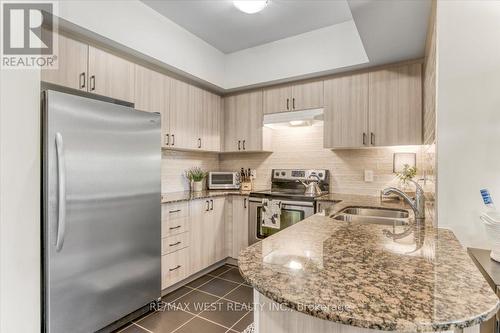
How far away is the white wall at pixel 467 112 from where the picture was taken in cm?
130

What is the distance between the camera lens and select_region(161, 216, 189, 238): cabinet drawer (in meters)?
2.43

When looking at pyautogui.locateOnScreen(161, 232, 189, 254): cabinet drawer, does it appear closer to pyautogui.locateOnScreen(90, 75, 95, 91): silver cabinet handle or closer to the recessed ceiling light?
pyautogui.locateOnScreen(90, 75, 95, 91): silver cabinet handle

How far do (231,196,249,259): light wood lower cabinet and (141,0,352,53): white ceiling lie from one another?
1.91m

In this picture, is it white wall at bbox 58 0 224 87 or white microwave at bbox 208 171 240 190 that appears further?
white microwave at bbox 208 171 240 190

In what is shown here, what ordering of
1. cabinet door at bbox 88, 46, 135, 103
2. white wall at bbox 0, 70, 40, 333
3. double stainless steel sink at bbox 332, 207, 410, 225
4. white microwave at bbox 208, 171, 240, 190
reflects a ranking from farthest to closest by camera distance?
white microwave at bbox 208, 171, 240, 190 < cabinet door at bbox 88, 46, 135, 103 < double stainless steel sink at bbox 332, 207, 410, 225 < white wall at bbox 0, 70, 40, 333

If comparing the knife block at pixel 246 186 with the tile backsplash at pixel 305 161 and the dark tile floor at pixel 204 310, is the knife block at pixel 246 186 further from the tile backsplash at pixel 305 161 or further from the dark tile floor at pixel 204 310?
the dark tile floor at pixel 204 310

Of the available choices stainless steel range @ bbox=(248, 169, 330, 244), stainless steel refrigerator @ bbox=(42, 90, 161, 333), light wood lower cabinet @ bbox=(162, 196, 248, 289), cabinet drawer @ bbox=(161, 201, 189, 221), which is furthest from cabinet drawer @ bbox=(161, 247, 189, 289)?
stainless steel range @ bbox=(248, 169, 330, 244)

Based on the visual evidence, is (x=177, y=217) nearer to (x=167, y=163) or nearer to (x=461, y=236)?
(x=167, y=163)

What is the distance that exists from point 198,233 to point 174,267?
443 mm

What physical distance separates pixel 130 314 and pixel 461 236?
2.29 metres

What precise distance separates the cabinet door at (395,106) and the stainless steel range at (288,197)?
79 cm

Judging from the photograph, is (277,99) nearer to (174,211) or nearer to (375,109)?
(375,109)

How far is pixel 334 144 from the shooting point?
2869 millimetres

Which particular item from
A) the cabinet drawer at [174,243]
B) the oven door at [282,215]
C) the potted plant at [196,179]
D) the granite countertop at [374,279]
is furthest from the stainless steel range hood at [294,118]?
the granite countertop at [374,279]
